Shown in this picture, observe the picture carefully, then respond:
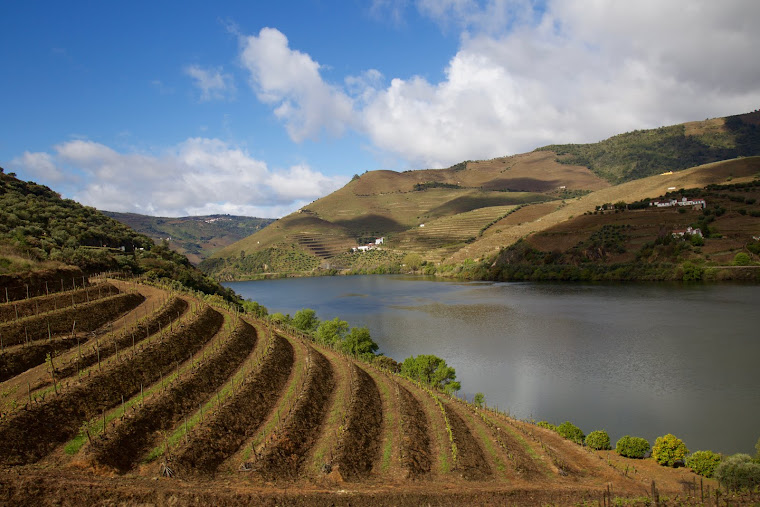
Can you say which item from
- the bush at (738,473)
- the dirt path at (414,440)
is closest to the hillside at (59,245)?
the dirt path at (414,440)

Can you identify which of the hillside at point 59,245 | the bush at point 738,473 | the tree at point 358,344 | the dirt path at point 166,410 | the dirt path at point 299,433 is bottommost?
the bush at point 738,473

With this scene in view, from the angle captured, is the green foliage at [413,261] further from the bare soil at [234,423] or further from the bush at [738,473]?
the bush at [738,473]

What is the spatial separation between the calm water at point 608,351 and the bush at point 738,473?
7575 millimetres

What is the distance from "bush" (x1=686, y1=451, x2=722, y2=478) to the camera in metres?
20.4

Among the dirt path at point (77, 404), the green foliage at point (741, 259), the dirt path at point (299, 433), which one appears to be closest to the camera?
the dirt path at point (77, 404)

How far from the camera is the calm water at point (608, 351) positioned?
30.0 metres

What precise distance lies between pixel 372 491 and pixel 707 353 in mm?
39809

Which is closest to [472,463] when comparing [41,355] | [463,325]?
[41,355]

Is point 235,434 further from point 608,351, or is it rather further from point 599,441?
point 608,351

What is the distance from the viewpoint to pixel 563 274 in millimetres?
105125

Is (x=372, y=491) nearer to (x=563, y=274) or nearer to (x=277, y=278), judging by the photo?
(x=563, y=274)

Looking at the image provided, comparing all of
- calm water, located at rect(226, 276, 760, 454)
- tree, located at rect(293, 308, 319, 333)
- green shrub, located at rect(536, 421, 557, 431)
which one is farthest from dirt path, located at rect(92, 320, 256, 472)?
tree, located at rect(293, 308, 319, 333)

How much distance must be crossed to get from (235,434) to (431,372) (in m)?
20.7

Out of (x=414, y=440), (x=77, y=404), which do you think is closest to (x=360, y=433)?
(x=414, y=440)
